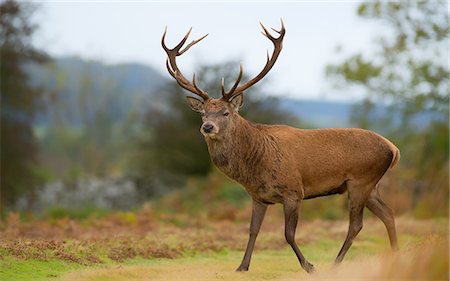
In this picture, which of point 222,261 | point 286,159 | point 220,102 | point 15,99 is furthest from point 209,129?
point 15,99

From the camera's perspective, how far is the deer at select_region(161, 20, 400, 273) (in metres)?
10.4

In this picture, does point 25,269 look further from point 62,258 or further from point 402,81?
point 402,81

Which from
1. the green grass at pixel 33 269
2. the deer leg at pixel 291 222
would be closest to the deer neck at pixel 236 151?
the deer leg at pixel 291 222

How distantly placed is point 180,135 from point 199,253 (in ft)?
57.7

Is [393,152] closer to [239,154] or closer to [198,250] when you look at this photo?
[239,154]

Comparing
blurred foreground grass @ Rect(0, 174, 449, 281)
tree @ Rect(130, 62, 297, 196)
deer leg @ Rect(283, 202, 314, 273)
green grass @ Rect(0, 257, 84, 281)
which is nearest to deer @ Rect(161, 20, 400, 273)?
deer leg @ Rect(283, 202, 314, 273)

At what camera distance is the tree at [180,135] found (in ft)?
97.5

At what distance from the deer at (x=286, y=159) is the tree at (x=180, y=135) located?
59.9ft

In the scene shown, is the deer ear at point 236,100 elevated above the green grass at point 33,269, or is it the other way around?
the deer ear at point 236,100

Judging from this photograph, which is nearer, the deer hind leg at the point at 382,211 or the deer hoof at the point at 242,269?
the deer hoof at the point at 242,269

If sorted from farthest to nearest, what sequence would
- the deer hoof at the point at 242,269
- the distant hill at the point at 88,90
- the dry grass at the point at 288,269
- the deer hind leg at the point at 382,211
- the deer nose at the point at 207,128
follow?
the distant hill at the point at 88,90 < the deer hind leg at the point at 382,211 < the deer hoof at the point at 242,269 < the deer nose at the point at 207,128 < the dry grass at the point at 288,269

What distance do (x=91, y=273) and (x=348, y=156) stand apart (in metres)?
3.80

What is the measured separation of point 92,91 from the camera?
58.2m

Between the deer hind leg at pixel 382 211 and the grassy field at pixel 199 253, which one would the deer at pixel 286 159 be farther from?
the grassy field at pixel 199 253
